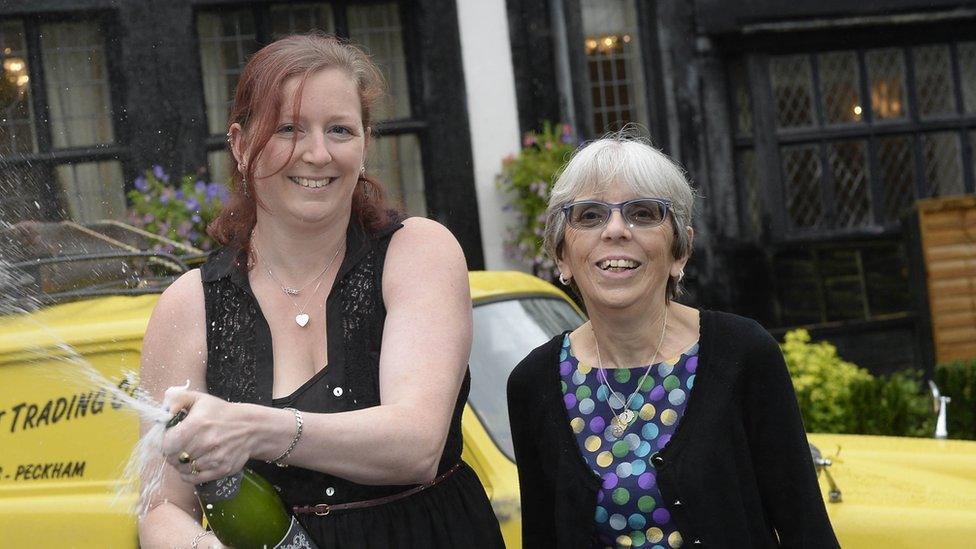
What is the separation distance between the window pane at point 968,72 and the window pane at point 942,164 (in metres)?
0.28

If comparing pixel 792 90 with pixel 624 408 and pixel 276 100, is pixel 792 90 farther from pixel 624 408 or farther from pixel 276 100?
pixel 276 100

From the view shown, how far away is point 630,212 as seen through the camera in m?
2.74

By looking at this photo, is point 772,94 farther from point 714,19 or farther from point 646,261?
point 646,261

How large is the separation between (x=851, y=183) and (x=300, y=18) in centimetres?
448

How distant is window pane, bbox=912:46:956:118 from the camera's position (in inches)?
397

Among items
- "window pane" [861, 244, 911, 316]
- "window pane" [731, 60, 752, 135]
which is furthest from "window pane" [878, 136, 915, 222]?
"window pane" [731, 60, 752, 135]

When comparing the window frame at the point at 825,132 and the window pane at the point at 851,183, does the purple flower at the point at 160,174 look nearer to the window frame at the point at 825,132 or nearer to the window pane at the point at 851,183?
the window frame at the point at 825,132

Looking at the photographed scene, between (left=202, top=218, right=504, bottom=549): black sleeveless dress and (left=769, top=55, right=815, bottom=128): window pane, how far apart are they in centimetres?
785

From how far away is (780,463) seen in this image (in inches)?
103

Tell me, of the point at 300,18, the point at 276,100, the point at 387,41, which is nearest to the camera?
the point at 276,100

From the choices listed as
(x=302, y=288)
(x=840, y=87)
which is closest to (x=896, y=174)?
(x=840, y=87)

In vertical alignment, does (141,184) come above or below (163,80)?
below

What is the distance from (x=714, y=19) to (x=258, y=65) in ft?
25.1

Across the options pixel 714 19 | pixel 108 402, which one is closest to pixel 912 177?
pixel 714 19
